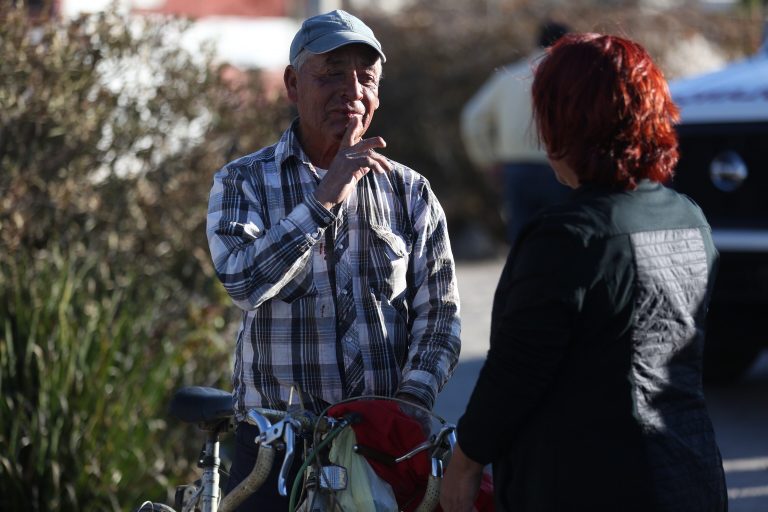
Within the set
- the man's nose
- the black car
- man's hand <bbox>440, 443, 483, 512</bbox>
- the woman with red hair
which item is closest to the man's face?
the man's nose

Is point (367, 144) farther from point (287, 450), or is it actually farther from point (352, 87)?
point (287, 450)

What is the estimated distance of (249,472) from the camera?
10.2 feet

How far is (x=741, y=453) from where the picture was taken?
6.50 meters

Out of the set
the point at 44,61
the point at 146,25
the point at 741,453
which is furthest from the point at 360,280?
the point at 741,453

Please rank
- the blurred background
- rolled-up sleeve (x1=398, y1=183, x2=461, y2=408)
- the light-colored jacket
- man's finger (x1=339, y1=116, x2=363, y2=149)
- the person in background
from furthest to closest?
the light-colored jacket
the person in background
the blurred background
rolled-up sleeve (x1=398, y1=183, x2=461, y2=408)
man's finger (x1=339, y1=116, x2=363, y2=149)

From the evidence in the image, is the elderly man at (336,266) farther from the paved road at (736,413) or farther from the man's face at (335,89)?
the paved road at (736,413)

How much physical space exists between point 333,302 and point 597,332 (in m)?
0.79

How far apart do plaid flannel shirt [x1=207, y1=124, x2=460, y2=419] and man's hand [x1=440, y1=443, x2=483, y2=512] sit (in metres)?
0.44

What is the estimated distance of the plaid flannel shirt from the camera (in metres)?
3.03

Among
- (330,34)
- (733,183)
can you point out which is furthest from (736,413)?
(330,34)

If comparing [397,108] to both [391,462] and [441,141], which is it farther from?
[391,462]

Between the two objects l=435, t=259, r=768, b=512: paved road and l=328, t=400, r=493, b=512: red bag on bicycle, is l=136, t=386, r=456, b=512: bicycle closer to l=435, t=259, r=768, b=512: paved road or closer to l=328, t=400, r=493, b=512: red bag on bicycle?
l=328, t=400, r=493, b=512: red bag on bicycle

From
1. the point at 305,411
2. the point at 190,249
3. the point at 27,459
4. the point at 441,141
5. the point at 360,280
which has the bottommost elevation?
the point at 441,141

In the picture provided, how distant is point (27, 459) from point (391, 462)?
2293mm
